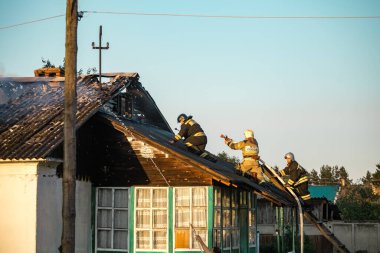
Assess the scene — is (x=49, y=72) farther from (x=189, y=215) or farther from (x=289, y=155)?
(x=289, y=155)

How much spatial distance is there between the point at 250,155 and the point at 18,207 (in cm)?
738

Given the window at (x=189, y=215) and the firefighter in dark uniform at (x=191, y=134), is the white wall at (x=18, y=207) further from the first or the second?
the firefighter in dark uniform at (x=191, y=134)

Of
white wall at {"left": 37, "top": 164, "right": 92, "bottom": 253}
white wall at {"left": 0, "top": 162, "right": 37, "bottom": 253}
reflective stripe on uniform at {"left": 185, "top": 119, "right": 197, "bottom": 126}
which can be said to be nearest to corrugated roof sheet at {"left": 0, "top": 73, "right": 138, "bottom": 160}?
white wall at {"left": 0, "top": 162, "right": 37, "bottom": 253}

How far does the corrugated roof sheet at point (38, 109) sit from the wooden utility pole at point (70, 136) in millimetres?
2482

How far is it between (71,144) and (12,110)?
6483 mm

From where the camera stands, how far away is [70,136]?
46.3 ft

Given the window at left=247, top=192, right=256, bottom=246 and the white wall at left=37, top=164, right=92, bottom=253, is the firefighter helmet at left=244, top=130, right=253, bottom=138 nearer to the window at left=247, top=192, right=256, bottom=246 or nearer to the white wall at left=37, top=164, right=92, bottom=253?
the window at left=247, top=192, right=256, bottom=246

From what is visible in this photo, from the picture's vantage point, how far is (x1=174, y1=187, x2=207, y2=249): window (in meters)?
18.8

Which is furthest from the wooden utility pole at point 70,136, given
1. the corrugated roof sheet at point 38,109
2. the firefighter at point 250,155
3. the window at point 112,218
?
the firefighter at point 250,155

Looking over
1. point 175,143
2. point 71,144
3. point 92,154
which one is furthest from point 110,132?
point 71,144

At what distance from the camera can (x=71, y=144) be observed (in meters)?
14.1

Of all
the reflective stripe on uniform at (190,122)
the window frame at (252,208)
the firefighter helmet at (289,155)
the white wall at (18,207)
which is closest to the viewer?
the white wall at (18,207)

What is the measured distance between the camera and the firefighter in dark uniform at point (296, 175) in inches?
834

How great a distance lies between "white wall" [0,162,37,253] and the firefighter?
6.68 m
